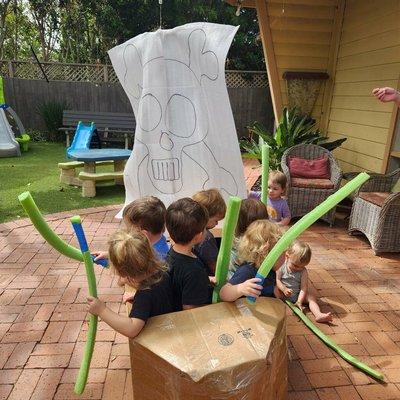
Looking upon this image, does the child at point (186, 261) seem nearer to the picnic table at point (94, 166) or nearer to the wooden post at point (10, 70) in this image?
the picnic table at point (94, 166)

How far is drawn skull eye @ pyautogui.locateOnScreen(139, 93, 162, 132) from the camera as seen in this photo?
316 centimetres

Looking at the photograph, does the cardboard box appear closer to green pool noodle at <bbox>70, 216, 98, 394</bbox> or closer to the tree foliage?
green pool noodle at <bbox>70, 216, 98, 394</bbox>

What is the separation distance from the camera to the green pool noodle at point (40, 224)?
130 cm

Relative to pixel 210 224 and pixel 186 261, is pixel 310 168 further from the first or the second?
pixel 186 261

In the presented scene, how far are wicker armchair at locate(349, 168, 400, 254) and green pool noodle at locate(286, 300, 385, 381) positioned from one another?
163 cm

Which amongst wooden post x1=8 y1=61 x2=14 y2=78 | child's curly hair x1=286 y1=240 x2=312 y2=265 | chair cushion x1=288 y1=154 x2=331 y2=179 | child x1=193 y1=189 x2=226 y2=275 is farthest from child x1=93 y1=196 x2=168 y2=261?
wooden post x1=8 y1=61 x2=14 y2=78

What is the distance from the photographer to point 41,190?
232 inches

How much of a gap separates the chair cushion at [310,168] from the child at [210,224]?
2.95m

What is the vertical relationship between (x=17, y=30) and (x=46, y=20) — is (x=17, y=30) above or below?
below

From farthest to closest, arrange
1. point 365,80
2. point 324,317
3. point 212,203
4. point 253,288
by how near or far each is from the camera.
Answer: point 365,80 < point 324,317 < point 212,203 < point 253,288

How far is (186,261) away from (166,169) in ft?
5.80

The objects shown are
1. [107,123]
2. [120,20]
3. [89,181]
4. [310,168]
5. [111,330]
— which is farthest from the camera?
[120,20]

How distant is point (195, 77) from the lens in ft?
10.3

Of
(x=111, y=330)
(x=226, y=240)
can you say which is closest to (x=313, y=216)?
(x=226, y=240)
